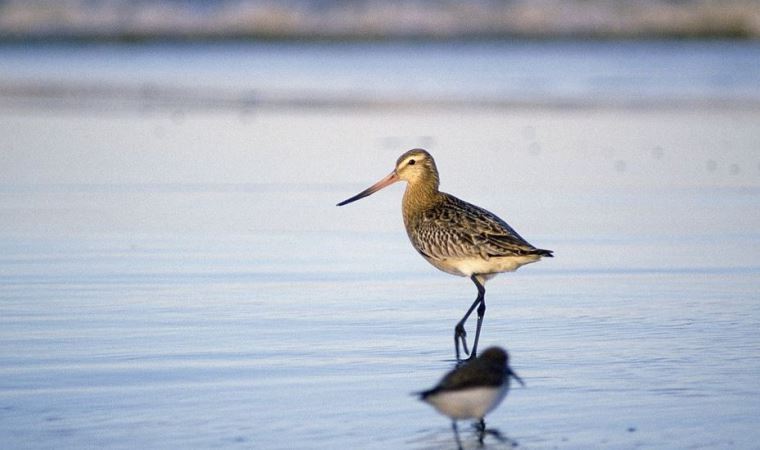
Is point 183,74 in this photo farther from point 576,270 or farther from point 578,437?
point 578,437

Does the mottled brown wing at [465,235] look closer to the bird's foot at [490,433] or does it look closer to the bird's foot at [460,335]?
the bird's foot at [460,335]

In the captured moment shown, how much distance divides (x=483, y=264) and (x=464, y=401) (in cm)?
224

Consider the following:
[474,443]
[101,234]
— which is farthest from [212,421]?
[101,234]

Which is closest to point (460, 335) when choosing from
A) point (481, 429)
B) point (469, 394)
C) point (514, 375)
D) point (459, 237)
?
point (459, 237)

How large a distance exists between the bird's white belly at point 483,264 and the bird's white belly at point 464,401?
2.04 metres

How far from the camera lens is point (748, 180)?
14164mm

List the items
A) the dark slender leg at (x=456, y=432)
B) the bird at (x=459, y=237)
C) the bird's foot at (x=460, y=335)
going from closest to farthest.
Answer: the dark slender leg at (x=456, y=432) < the bird's foot at (x=460, y=335) < the bird at (x=459, y=237)

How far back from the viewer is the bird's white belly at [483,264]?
8.24 metres

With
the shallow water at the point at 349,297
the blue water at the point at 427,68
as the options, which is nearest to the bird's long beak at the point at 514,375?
the shallow water at the point at 349,297

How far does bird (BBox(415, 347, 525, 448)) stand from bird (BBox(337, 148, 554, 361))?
1.36 meters

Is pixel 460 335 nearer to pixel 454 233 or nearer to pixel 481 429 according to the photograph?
pixel 454 233

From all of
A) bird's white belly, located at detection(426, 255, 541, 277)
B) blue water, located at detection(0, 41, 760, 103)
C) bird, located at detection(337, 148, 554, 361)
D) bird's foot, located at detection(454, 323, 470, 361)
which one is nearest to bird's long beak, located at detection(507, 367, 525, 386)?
bird, located at detection(337, 148, 554, 361)

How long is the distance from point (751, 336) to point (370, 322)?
1930mm

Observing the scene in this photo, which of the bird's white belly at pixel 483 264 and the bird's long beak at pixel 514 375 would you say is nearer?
the bird's long beak at pixel 514 375
